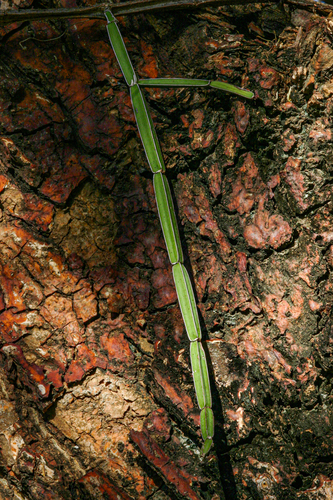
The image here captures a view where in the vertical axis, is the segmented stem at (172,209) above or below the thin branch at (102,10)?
below

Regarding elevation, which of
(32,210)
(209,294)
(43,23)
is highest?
(43,23)

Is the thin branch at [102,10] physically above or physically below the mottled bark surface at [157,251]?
above

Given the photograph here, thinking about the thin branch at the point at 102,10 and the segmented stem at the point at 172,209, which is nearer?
the segmented stem at the point at 172,209

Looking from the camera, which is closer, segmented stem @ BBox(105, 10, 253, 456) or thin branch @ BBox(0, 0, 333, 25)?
segmented stem @ BBox(105, 10, 253, 456)

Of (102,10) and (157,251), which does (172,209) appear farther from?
(102,10)

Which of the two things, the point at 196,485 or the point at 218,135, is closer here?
the point at 196,485

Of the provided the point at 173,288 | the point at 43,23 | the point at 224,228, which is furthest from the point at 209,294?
the point at 43,23

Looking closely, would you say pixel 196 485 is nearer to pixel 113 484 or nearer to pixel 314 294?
pixel 113 484

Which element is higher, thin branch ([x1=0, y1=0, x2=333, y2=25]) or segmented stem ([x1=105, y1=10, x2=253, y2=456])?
thin branch ([x1=0, y1=0, x2=333, y2=25])
